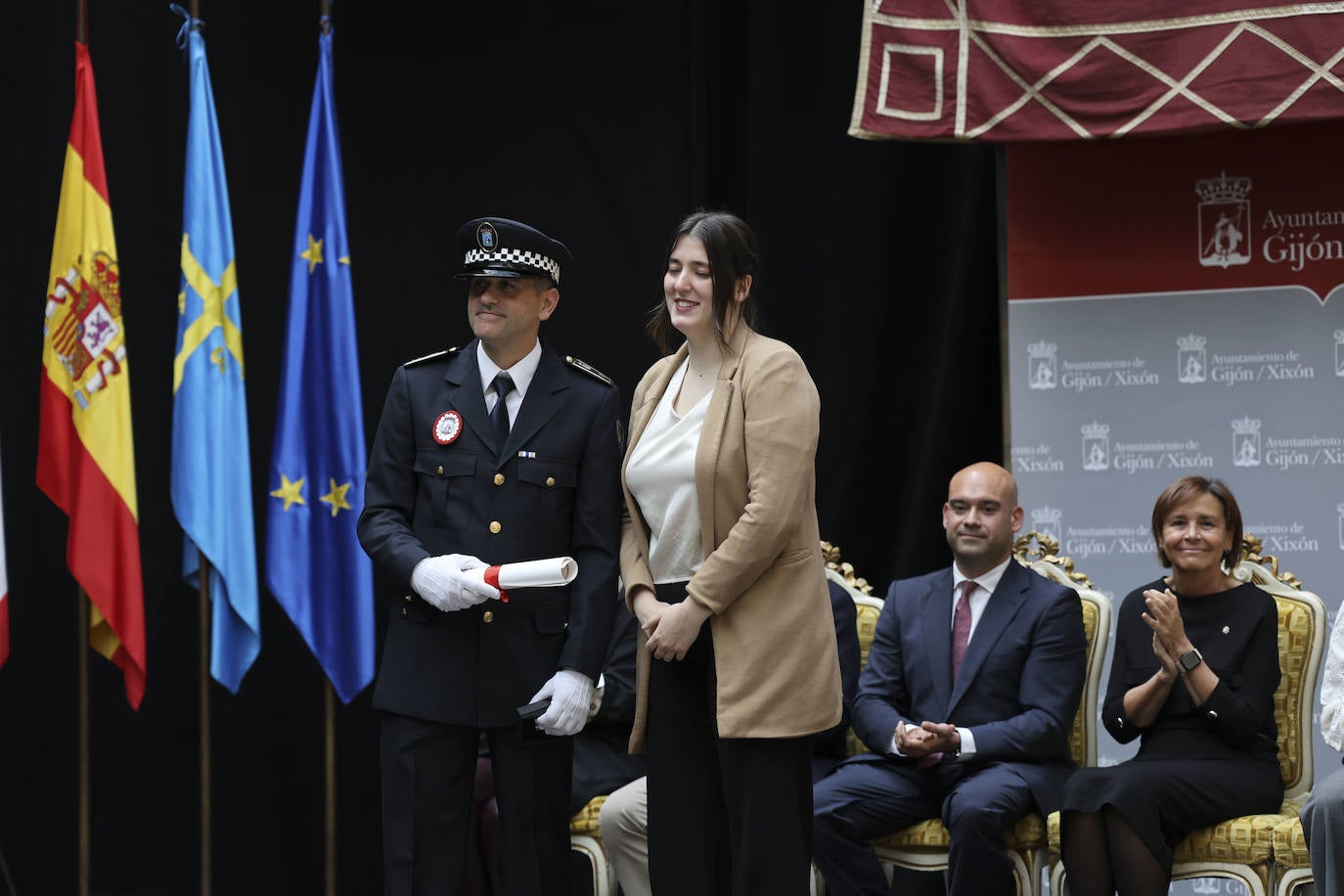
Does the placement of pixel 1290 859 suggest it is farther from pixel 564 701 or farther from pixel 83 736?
pixel 83 736

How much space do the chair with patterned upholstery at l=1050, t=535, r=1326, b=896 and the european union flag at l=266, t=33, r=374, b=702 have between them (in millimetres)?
2087

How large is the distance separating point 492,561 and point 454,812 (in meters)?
0.47

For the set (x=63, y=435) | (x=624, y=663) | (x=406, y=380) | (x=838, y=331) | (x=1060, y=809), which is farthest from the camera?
(x=838, y=331)

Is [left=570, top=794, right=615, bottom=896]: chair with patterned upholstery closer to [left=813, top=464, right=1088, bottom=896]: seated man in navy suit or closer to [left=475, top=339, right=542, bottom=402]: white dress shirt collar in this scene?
[left=813, top=464, right=1088, bottom=896]: seated man in navy suit

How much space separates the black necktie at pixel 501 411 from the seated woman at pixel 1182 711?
150 centimetres

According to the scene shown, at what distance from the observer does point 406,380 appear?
3188mm

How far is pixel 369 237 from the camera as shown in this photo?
5.52 meters

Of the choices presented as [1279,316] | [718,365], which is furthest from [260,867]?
[1279,316]

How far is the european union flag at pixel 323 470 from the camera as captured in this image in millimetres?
4633

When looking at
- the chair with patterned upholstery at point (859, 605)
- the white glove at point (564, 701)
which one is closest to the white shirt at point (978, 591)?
the chair with patterned upholstery at point (859, 605)

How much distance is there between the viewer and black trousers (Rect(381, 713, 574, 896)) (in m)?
2.97

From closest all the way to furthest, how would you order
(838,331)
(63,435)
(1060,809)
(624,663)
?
(1060,809), (624,663), (63,435), (838,331)

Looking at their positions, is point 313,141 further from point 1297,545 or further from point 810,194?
point 1297,545

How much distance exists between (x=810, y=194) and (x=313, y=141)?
1.61 metres
